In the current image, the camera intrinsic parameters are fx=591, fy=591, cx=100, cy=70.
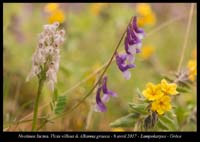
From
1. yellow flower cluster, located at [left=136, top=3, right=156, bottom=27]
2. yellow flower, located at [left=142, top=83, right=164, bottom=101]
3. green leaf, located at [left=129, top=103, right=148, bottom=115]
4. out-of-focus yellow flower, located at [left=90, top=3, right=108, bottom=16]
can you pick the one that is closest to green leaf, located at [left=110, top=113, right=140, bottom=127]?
green leaf, located at [left=129, top=103, right=148, bottom=115]

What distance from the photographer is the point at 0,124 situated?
2326 millimetres

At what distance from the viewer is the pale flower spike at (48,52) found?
1896 millimetres

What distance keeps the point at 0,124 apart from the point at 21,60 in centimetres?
132

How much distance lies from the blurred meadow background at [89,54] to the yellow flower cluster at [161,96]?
52 cm

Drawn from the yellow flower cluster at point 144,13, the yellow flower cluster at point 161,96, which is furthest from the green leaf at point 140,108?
the yellow flower cluster at point 144,13

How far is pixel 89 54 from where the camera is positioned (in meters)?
4.19

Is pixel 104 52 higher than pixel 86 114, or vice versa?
pixel 104 52

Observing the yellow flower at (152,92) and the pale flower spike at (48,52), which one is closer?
the pale flower spike at (48,52)

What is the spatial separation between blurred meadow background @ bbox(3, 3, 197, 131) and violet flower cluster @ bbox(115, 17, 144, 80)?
0.56 meters

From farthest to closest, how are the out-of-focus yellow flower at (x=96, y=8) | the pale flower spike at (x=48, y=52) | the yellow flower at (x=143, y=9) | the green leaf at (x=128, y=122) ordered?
the out-of-focus yellow flower at (x=96, y=8)
the yellow flower at (x=143, y=9)
the green leaf at (x=128, y=122)
the pale flower spike at (x=48, y=52)

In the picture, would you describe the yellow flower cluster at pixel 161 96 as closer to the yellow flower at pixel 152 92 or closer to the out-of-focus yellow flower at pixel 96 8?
the yellow flower at pixel 152 92

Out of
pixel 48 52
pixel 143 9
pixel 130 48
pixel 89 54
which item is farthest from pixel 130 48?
pixel 89 54
